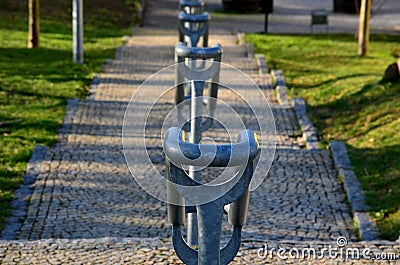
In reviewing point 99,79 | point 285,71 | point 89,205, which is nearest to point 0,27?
point 99,79

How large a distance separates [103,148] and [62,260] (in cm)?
380

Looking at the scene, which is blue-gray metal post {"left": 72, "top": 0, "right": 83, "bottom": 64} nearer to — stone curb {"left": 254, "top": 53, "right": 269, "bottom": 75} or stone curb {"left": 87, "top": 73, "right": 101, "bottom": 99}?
stone curb {"left": 87, "top": 73, "right": 101, "bottom": 99}

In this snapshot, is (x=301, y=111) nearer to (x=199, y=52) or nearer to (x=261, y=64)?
(x=261, y=64)

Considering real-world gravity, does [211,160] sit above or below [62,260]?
above

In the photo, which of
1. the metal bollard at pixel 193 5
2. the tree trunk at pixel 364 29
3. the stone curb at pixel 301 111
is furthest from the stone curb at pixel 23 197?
the tree trunk at pixel 364 29

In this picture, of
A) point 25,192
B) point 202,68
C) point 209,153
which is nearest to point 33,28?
point 25,192

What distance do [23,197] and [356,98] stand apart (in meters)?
5.29

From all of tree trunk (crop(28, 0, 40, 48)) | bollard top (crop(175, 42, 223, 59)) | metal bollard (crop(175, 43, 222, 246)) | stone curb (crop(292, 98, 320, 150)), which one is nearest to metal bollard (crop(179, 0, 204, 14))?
stone curb (crop(292, 98, 320, 150))

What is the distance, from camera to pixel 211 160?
3.26 metres

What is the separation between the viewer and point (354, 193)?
7457mm

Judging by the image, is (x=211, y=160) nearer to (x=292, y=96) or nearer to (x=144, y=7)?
(x=292, y=96)

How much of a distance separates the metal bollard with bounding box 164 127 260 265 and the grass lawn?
3.56m

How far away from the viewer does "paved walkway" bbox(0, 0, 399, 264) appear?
5.52 meters

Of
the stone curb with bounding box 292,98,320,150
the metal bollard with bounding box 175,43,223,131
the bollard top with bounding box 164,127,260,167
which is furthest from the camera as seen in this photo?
the stone curb with bounding box 292,98,320,150
